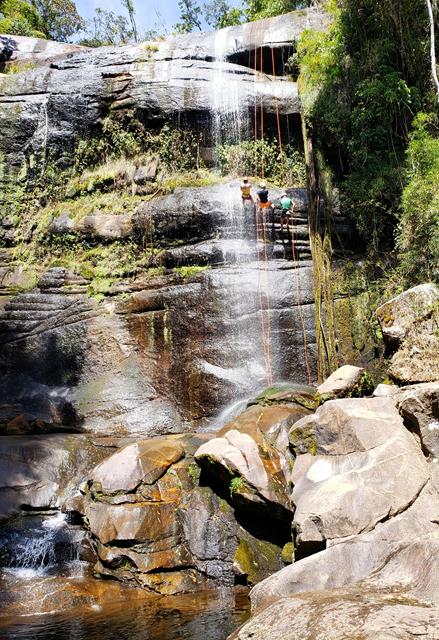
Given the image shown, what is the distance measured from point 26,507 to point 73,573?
140 centimetres

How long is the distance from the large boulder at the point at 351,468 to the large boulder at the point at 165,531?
1.16 meters

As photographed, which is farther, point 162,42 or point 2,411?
point 162,42

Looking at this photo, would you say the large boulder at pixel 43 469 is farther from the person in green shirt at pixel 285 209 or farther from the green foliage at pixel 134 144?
the green foliage at pixel 134 144

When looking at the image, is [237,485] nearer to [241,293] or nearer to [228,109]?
[241,293]

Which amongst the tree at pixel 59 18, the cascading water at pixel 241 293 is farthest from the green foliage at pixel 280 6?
the tree at pixel 59 18

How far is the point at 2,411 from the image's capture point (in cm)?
1155

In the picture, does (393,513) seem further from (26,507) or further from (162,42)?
(162,42)

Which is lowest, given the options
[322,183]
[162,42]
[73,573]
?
[73,573]

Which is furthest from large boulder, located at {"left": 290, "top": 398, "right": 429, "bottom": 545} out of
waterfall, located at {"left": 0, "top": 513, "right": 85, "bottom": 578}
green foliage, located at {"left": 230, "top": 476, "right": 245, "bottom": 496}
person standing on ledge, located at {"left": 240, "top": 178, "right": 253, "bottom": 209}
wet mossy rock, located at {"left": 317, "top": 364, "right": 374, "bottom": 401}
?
person standing on ledge, located at {"left": 240, "top": 178, "right": 253, "bottom": 209}

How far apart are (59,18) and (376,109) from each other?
23.1 m

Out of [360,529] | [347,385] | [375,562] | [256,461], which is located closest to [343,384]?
[347,385]

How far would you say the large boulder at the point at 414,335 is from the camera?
8.50 metres

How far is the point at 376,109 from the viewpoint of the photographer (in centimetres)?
1266

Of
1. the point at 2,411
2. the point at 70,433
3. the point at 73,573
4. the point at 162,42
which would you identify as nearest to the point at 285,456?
the point at 73,573
